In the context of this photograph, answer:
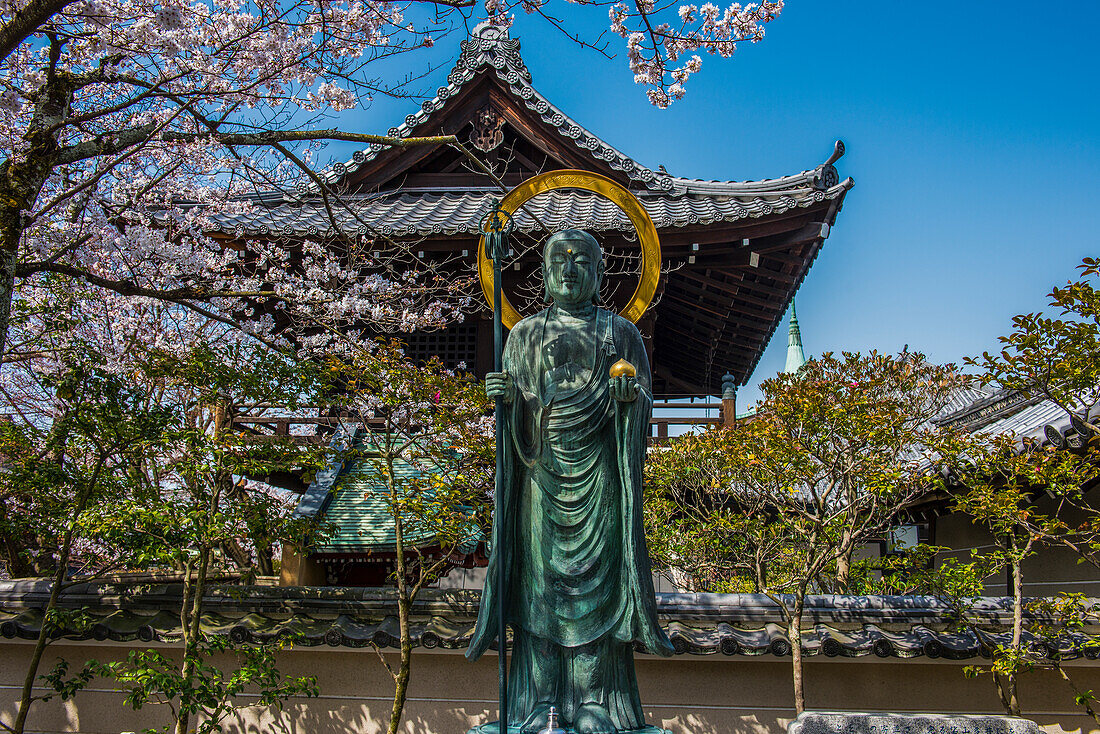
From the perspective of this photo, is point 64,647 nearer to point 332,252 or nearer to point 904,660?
point 332,252

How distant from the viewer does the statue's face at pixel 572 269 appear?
15.3ft

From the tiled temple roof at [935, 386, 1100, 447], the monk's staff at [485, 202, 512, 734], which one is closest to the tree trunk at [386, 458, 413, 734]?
the monk's staff at [485, 202, 512, 734]

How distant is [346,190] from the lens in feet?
41.4

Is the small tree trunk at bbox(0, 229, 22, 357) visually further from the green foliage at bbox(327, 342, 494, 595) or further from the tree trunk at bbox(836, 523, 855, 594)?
the tree trunk at bbox(836, 523, 855, 594)

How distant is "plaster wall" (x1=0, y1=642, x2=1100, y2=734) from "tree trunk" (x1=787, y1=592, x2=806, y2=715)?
56cm

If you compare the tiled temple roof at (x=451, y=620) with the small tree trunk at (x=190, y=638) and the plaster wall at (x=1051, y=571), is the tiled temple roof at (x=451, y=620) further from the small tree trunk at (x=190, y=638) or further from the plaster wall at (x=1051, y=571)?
the plaster wall at (x=1051, y=571)

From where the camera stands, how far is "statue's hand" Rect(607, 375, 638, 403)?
4172mm

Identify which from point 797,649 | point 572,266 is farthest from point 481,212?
point 572,266

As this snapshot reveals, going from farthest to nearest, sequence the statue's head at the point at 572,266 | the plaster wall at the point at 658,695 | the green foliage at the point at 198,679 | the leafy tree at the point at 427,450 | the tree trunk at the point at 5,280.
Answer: the leafy tree at the point at 427,450, the plaster wall at the point at 658,695, the green foliage at the point at 198,679, the tree trunk at the point at 5,280, the statue's head at the point at 572,266

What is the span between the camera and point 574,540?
428 cm

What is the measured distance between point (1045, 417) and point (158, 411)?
10.7 meters

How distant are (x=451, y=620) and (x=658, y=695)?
6.72ft

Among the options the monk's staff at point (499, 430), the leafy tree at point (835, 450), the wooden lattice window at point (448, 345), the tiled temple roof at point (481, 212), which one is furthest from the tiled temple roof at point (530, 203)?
the monk's staff at point (499, 430)

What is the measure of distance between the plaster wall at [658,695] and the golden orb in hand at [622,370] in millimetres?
4600
